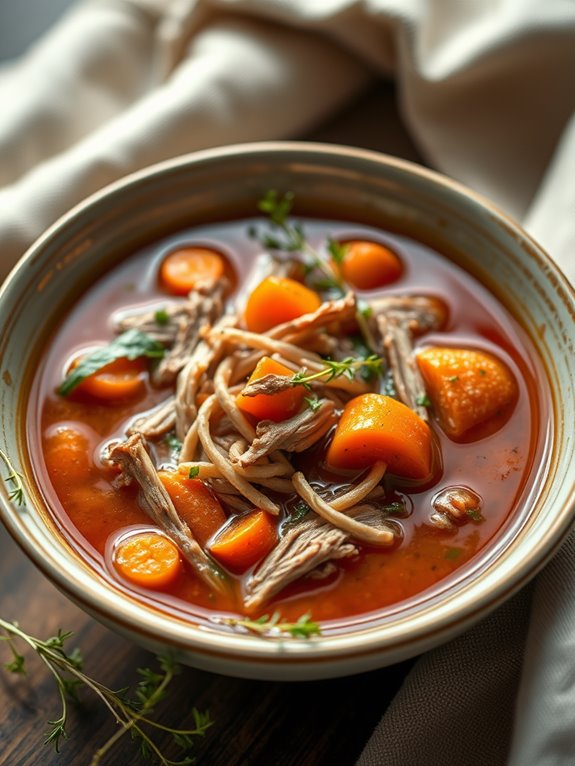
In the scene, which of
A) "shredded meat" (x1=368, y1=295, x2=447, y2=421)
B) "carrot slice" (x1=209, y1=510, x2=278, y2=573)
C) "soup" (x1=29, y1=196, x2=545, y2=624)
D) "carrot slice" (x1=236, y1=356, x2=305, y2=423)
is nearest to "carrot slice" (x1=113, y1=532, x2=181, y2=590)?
"soup" (x1=29, y1=196, x2=545, y2=624)

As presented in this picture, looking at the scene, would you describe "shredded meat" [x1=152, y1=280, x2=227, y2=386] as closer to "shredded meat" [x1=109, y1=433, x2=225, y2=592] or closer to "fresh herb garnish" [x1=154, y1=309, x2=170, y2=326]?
"fresh herb garnish" [x1=154, y1=309, x2=170, y2=326]

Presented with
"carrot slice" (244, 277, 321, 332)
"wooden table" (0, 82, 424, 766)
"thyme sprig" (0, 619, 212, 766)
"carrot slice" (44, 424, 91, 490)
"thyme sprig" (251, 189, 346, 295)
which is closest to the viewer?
"thyme sprig" (0, 619, 212, 766)

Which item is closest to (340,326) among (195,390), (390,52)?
(195,390)

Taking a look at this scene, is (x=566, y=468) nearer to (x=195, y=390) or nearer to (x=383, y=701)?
(x=383, y=701)

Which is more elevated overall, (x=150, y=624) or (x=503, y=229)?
(x=503, y=229)

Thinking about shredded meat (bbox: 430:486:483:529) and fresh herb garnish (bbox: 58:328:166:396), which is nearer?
shredded meat (bbox: 430:486:483:529)
